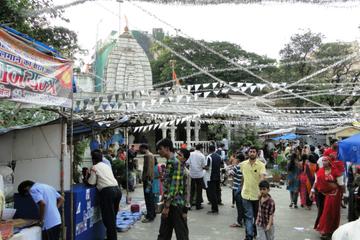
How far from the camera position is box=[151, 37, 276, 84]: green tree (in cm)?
3762

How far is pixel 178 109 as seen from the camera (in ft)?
58.6

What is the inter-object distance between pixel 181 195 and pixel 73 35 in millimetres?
9582

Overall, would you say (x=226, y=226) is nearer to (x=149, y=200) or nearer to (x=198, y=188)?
(x=149, y=200)

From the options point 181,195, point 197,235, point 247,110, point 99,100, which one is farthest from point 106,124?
point 247,110

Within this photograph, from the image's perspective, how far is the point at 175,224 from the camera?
18.8 ft

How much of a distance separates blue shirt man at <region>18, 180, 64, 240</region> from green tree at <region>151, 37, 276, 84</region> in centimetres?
3128

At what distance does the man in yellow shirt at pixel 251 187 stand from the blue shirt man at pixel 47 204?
3211 millimetres

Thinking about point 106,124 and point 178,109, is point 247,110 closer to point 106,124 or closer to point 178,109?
point 178,109

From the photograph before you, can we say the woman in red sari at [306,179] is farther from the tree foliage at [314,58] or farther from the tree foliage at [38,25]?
Result: the tree foliage at [314,58]

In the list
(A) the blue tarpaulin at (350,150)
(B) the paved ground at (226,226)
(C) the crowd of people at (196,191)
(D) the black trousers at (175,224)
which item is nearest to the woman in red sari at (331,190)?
(C) the crowd of people at (196,191)

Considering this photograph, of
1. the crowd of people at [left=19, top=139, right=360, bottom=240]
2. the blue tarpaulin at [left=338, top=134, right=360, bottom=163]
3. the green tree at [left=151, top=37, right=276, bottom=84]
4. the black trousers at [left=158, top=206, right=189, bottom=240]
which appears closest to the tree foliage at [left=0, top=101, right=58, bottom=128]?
the crowd of people at [left=19, top=139, right=360, bottom=240]

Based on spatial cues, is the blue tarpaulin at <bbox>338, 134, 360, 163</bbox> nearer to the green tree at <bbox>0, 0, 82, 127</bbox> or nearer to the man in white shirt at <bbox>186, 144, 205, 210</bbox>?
the man in white shirt at <bbox>186, 144, 205, 210</bbox>

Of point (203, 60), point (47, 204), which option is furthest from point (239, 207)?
point (203, 60)

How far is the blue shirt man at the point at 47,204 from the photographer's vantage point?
209 inches
